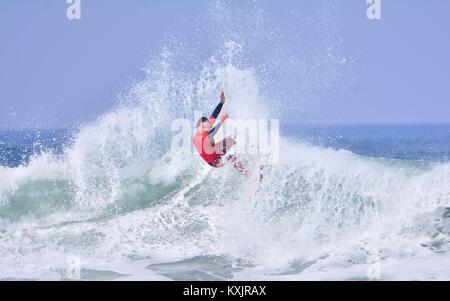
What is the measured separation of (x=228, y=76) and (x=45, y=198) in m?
3.77

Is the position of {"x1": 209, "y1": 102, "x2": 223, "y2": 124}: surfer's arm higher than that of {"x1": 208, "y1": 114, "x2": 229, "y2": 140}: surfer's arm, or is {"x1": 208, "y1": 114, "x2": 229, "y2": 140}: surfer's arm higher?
{"x1": 209, "y1": 102, "x2": 223, "y2": 124}: surfer's arm

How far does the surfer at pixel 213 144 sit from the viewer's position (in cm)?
714

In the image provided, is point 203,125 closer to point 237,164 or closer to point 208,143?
point 208,143

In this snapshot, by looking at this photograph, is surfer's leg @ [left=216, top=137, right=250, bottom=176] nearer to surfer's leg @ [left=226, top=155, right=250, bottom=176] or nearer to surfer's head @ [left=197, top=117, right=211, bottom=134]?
surfer's leg @ [left=226, top=155, right=250, bottom=176]

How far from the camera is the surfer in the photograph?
7137 mm

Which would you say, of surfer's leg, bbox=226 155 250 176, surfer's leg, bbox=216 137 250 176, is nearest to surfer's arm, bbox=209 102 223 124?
surfer's leg, bbox=216 137 250 176

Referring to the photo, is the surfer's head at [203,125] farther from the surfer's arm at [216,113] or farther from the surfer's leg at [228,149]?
the surfer's leg at [228,149]

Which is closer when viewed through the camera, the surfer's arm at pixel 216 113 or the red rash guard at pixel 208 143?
the surfer's arm at pixel 216 113

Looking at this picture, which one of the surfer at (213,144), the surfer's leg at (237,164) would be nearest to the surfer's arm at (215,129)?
the surfer at (213,144)

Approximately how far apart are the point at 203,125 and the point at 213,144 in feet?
1.15

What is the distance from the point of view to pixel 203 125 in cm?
722

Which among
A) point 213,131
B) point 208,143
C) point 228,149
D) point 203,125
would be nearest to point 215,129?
point 213,131
